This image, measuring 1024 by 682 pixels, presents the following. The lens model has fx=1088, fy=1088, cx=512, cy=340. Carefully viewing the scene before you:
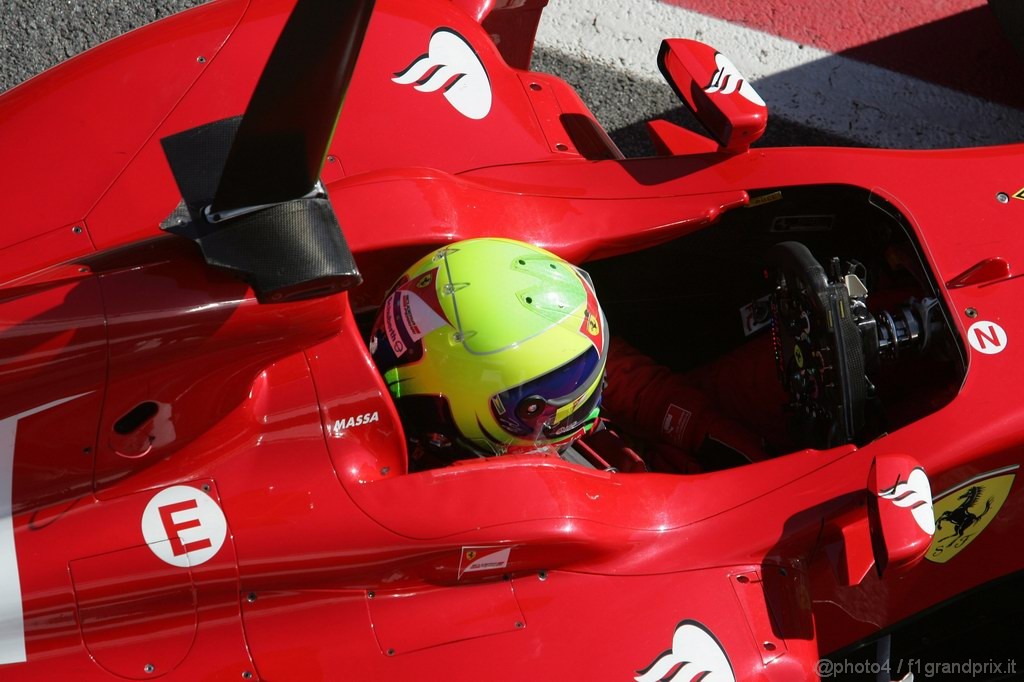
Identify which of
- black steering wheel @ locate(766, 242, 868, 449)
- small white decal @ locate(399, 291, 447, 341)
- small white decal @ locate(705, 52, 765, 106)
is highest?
small white decal @ locate(399, 291, 447, 341)

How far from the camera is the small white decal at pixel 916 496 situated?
218 centimetres

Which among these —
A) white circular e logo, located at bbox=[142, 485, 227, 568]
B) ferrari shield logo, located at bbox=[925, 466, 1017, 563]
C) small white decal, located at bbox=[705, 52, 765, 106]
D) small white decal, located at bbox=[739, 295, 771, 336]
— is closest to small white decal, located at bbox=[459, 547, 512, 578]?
white circular e logo, located at bbox=[142, 485, 227, 568]

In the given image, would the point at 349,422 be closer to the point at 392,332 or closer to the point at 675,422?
the point at 392,332

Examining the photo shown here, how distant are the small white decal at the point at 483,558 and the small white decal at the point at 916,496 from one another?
0.77m

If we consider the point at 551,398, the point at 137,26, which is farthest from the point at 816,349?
the point at 137,26

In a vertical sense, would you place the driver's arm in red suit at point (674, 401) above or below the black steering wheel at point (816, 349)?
below

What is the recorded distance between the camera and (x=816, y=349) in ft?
8.08

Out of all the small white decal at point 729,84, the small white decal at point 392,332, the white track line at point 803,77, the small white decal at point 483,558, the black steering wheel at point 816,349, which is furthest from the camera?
the white track line at point 803,77

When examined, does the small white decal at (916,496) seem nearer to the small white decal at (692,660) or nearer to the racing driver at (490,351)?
the small white decal at (692,660)

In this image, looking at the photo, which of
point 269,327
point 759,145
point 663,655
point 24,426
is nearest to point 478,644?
point 663,655

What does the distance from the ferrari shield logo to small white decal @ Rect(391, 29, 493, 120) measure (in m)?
1.54

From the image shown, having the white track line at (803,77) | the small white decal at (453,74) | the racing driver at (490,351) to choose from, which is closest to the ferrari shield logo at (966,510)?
the racing driver at (490,351)

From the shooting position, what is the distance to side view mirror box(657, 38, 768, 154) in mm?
2812

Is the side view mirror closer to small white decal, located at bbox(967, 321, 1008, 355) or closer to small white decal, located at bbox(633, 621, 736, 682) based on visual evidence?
small white decal, located at bbox(967, 321, 1008, 355)
